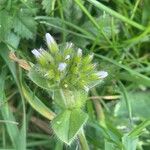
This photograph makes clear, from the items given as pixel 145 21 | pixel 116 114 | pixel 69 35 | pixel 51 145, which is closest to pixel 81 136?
pixel 51 145

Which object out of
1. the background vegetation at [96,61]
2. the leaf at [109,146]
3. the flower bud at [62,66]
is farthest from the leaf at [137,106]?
the flower bud at [62,66]

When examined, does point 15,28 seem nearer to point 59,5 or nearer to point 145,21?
point 59,5

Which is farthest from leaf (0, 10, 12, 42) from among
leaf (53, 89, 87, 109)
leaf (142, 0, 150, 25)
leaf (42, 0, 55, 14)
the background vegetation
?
leaf (142, 0, 150, 25)

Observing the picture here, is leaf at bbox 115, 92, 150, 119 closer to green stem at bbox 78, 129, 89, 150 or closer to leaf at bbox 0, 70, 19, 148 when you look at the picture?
green stem at bbox 78, 129, 89, 150

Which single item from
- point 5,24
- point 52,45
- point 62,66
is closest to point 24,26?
point 5,24

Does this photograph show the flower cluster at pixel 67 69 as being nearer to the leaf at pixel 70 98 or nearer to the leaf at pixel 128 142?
the leaf at pixel 70 98

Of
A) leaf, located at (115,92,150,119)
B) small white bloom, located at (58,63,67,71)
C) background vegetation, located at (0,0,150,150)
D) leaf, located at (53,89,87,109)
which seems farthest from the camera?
leaf, located at (115,92,150,119)
